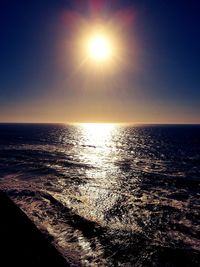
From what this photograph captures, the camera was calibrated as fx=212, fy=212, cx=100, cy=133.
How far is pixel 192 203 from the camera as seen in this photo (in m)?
22.4

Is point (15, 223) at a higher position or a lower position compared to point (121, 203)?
higher

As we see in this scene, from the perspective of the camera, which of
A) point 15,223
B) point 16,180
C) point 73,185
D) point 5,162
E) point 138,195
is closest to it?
point 15,223

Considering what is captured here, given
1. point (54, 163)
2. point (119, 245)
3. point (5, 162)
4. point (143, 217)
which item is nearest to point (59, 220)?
point (119, 245)

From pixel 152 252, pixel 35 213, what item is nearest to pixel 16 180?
pixel 35 213

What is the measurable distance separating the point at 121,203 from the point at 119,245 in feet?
26.2

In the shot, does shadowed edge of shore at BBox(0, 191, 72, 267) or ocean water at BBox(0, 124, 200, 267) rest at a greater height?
→ shadowed edge of shore at BBox(0, 191, 72, 267)

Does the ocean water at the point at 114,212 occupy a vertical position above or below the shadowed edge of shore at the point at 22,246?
below

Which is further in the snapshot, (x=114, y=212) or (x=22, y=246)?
(x=114, y=212)

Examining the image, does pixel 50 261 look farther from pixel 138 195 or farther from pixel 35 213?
pixel 138 195

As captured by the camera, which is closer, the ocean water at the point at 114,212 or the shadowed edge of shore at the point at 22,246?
the shadowed edge of shore at the point at 22,246

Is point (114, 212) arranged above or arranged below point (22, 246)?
below

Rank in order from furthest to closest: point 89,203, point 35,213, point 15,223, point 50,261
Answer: point 89,203 → point 35,213 → point 15,223 → point 50,261

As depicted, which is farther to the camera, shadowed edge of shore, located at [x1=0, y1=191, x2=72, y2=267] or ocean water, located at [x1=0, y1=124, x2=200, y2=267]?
ocean water, located at [x1=0, y1=124, x2=200, y2=267]

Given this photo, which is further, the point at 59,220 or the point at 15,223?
the point at 59,220
